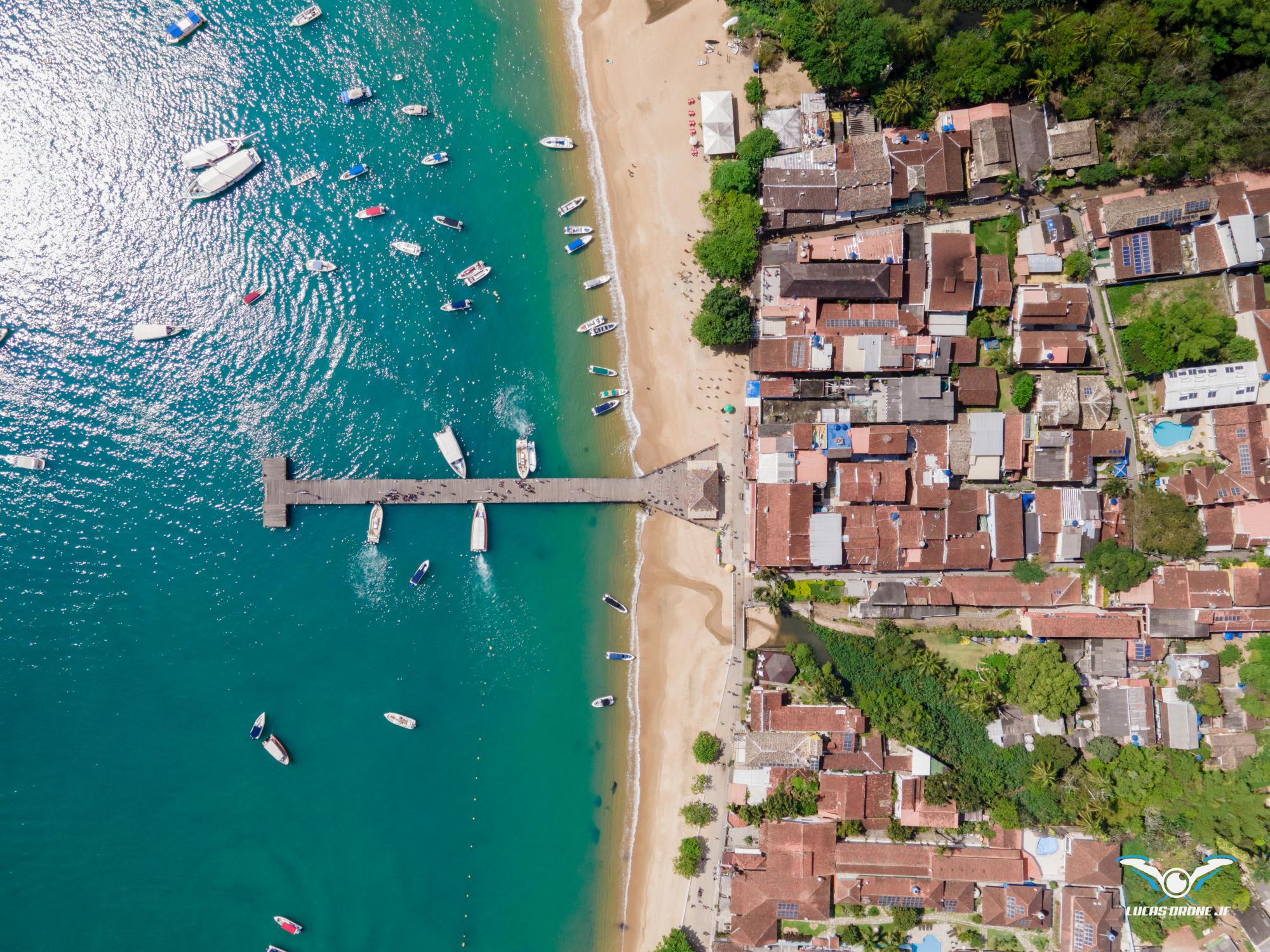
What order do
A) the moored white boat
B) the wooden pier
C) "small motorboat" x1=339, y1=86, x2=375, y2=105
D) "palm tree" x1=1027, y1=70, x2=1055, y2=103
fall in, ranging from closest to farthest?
1. "palm tree" x1=1027, y1=70, x2=1055, y2=103
2. the wooden pier
3. the moored white boat
4. "small motorboat" x1=339, y1=86, x2=375, y2=105

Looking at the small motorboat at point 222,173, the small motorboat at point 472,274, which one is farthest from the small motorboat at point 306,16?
the small motorboat at point 472,274

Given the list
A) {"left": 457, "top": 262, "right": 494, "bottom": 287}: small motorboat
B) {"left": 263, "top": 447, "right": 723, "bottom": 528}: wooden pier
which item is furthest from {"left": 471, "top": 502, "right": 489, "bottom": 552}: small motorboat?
{"left": 457, "top": 262, "right": 494, "bottom": 287}: small motorboat

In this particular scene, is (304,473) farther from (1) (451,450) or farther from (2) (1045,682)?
(2) (1045,682)

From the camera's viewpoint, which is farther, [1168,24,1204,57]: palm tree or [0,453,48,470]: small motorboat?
[0,453,48,470]: small motorboat

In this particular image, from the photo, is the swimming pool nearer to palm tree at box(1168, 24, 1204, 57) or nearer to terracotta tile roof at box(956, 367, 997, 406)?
terracotta tile roof at box(956, 367, 997, 406)

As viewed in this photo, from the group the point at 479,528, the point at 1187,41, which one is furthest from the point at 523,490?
the point at 1187,41
